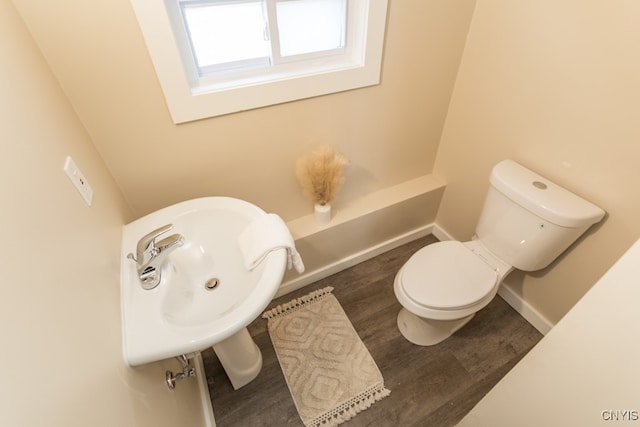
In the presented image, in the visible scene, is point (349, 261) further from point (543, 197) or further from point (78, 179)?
point (78, 179)

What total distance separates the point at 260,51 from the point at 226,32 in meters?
0.14

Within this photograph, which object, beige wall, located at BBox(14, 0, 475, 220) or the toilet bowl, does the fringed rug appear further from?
beige wall, located at BBox(14, 0, 475, 220)

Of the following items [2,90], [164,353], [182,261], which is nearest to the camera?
[2,90]

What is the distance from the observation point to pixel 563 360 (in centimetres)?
63

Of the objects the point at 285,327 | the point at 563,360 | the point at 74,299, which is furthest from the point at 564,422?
the point at 285,327

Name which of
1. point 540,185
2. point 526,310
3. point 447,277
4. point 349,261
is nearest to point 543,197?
point 540,185

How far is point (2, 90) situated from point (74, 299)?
426 millimetres

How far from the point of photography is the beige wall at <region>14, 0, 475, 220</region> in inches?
34.6

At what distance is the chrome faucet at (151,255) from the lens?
33.7 inches

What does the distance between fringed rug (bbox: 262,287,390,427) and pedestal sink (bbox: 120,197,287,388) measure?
0.24 metres

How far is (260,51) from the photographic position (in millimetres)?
1195

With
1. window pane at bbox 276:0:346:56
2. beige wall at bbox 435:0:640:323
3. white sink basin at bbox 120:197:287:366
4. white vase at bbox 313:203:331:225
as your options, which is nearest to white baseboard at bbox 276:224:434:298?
white vase at bbox 313:203:331:225

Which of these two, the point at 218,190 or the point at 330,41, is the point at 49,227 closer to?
the point at 218,190

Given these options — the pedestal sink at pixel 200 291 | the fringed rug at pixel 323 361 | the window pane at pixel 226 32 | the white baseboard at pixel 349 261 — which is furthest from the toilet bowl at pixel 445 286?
the window pane at pixel 226 32
